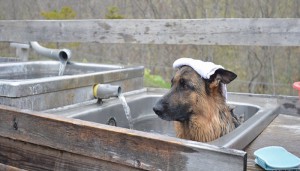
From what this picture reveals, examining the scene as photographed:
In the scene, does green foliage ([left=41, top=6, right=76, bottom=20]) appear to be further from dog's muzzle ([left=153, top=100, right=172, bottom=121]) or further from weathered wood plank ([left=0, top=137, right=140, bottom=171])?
dog's muzzle ([left=153, top=100, right=172, bottom=121])

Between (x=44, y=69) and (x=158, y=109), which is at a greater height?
(x=44, y=69)

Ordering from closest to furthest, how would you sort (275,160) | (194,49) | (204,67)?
(275,160) < (204,67) < (194,49)

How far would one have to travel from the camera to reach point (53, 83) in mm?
2641

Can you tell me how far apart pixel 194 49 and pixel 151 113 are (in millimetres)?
6677

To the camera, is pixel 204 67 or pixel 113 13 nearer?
pixel 204 67

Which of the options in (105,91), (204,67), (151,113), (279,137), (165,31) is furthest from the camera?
(165,31)

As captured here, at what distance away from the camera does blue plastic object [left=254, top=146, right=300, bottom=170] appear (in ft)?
5.31

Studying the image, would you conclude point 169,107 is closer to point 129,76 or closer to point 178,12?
point 129,76

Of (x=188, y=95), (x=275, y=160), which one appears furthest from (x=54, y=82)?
(x=275, y=160)

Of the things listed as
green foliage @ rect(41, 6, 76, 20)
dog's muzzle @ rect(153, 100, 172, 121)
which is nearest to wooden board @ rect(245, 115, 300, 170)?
dog's muzzle @ rect(153, 100, 172, 121)

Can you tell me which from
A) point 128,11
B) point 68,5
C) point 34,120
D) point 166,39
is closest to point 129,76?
point 166,39

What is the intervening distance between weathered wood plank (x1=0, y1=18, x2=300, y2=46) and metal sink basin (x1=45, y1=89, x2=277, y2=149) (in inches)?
21.2

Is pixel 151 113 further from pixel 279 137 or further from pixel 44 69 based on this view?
pixel 279 137

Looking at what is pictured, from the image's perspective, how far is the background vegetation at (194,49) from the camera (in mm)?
9039
